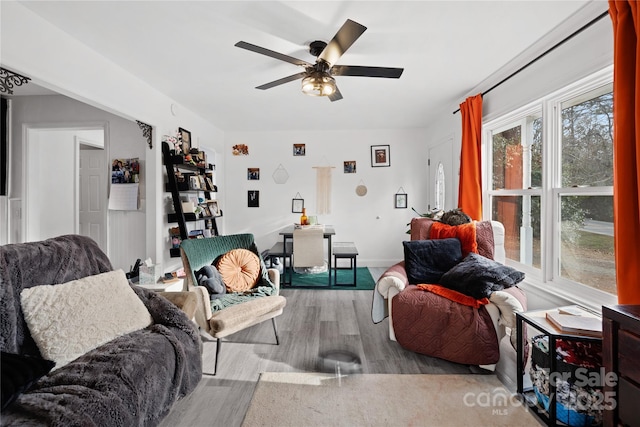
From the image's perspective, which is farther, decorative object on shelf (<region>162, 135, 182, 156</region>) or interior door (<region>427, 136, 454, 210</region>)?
interior door (<region>427, 136, 454, 210</region>)

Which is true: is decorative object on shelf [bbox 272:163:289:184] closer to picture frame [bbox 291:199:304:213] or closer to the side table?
picture frame [bbox 291:199:304:213]

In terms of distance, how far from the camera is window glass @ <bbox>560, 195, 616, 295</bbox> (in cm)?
201

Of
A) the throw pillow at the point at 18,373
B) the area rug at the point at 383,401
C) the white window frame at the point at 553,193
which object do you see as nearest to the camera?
the throw pillow at the point at 18,373

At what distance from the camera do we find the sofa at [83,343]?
3.64ft

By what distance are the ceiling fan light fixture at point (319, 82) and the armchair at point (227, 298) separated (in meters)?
1.54

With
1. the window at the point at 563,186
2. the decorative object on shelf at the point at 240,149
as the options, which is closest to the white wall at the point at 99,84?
the decorative object on shelf at the point at 240,149

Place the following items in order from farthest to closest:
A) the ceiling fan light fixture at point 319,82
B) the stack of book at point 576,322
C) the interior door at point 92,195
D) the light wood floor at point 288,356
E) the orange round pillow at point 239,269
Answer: the interior door at point 92,195
the orange round pillow at point 239,269
the ceiling fan light fixture at point 319,82
the light wood floor at point 288,356
the stack of book at point 576,322

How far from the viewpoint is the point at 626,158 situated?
1601 millimetres

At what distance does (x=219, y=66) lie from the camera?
2.72 metres

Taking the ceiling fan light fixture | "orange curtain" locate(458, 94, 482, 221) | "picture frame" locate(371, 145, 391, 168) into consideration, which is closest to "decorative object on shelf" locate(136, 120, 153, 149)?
the ceiling fan light fixture

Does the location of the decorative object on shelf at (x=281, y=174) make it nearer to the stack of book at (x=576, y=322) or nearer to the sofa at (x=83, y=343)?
the sofa at (x=83, y=343)

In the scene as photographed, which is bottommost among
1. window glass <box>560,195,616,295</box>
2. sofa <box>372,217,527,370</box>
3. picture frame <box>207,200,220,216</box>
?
sofa <box>372,217,527,370</box>

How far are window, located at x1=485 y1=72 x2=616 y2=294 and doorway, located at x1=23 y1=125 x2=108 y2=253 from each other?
4539 millimetres

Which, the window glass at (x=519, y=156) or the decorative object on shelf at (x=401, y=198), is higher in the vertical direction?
the window glass at (x=519, y=156)
